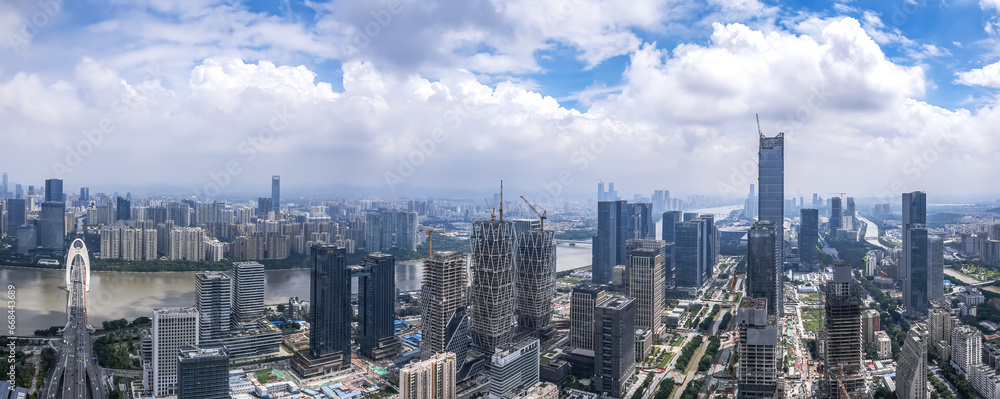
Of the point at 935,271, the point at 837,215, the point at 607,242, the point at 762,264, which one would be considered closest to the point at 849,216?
the point at 837,215

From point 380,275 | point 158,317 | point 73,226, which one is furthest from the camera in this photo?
point 73,226

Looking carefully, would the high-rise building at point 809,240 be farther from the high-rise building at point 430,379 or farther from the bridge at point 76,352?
the bridge at point 76,352

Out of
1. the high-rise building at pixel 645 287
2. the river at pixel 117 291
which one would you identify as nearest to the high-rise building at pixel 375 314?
the high-rise building at pixel 645 287

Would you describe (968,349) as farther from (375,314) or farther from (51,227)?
(51,227)

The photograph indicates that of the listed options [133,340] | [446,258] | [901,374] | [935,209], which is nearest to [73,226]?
[133,340]

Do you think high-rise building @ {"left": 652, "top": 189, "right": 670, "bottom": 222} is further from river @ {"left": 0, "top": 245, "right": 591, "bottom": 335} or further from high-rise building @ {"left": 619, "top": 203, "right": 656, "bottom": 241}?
river @ {"left": 0, "top": 245, "right": 591, "bottom": 335}

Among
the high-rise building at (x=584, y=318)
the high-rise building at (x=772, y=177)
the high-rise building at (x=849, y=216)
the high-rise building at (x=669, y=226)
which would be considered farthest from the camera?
the high-rise building at (x=849, y=216)

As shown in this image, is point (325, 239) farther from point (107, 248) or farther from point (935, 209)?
point (935, 209)
